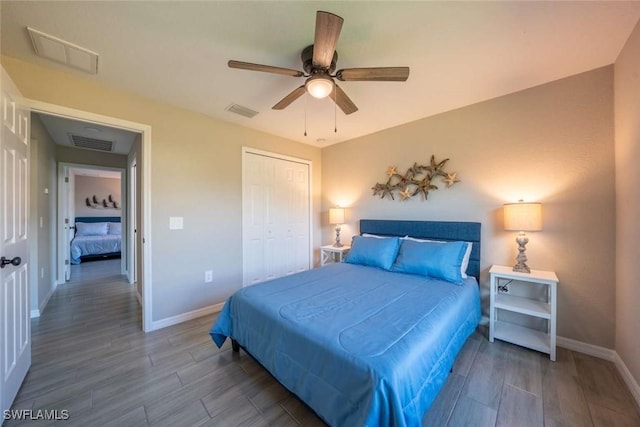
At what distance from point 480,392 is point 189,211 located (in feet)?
10.4

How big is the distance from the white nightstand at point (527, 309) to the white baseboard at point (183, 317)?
308 centimetres

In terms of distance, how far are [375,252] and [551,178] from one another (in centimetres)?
181

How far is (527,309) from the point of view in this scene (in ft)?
6.88

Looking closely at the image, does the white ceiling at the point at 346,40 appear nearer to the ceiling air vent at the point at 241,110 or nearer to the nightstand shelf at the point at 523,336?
the ceiling air vent at the point at 241,110

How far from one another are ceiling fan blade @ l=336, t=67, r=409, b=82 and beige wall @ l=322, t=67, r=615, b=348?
62.2 inches

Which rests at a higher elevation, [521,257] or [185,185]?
[185,185]

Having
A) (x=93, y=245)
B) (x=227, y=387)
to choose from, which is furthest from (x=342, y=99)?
(x=93, y=245)

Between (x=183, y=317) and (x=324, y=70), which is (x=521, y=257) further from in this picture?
(x=183, y=317)

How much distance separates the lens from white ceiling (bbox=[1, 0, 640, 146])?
1.45 m

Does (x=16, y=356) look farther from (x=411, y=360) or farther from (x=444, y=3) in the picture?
(x=444, y=3)

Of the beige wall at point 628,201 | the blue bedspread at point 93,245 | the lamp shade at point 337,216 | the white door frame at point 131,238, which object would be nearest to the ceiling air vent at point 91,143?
the white door frame at point 131,238

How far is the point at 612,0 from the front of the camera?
1381 millimetres

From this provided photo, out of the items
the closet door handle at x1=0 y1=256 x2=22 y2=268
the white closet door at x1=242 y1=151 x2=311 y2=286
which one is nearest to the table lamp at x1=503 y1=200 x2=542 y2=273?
the white closet door at x1=242 y1=151 x2=311 y2=286

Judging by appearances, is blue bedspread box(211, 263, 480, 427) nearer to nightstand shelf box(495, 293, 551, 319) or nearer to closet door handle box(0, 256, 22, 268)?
nightstand shelf box(495, 293, 551, 319)
